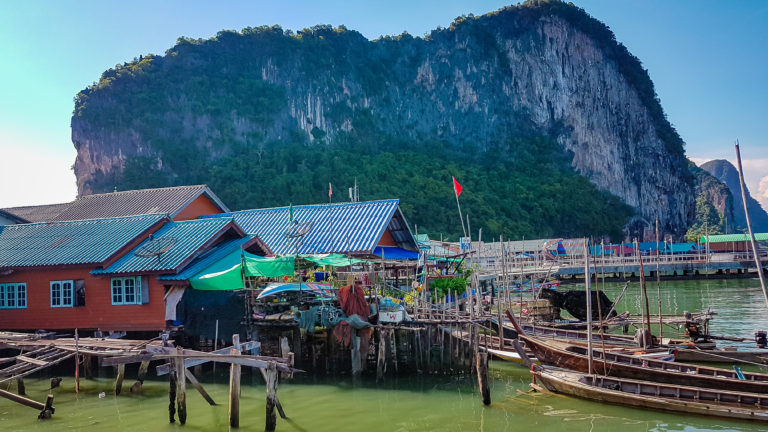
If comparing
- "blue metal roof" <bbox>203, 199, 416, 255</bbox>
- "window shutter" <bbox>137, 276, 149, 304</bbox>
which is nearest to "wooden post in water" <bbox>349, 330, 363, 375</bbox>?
"blue metal roof" <bbox>203, 199, 416, 255</bbox>

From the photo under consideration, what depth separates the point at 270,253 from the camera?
2398cm

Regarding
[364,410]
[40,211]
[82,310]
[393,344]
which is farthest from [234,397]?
[40,211]

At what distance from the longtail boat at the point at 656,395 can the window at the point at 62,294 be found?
1614 cm

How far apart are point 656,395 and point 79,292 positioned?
61.9 ft

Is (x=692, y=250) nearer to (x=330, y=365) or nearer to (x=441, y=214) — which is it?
(x=441, y=214)

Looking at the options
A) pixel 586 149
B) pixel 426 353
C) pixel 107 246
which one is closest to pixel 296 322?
pixel 426 353

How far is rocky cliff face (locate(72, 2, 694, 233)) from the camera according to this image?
104500 mm

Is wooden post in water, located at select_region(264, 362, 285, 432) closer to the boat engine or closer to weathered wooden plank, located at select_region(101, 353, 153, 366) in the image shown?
weathered wooden plank, located at select_region(101, 353, 153, 366)

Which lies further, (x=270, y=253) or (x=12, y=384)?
(x=270, y=253)

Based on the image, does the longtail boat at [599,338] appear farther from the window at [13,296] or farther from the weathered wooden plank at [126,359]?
the window at [13,296]

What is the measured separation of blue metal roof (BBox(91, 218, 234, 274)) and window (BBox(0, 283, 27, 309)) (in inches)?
145

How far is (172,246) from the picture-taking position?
21.7 metres

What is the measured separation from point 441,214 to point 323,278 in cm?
6370

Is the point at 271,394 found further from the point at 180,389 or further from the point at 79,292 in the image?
the point at 79,292
